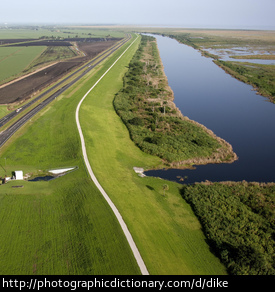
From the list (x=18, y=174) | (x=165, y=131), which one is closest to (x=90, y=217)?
(x=18, y=174)

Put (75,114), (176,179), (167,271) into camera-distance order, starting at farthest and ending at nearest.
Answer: (75,114), (176,179), (167,271)

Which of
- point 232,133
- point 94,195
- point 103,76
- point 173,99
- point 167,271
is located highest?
point 103,76

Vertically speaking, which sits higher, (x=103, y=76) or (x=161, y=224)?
(x=103, y=76)

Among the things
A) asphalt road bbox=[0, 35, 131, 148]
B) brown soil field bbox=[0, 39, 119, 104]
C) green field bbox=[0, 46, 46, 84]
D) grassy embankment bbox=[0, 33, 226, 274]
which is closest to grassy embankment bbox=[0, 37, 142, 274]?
grassy embankment bbox=[0, 33, 226, 274]

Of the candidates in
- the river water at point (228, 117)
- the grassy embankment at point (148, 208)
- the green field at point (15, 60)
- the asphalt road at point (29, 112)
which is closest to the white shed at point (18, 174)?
the asphalt road at point (29, 112)
